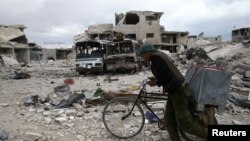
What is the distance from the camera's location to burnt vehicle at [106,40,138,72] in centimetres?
1934

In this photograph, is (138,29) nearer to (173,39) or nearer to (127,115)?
(173,39)

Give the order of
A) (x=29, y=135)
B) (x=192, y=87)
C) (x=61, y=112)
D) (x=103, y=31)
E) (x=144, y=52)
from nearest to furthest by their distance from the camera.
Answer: (x=144, y=52) → (x=192, y=87) → (x=29, y=135) → (x=61, y=112) → (x=103, y=31)

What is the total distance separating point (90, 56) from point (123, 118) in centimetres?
1393

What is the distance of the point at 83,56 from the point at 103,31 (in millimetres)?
33771

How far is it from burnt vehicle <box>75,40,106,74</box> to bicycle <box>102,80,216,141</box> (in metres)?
13.6

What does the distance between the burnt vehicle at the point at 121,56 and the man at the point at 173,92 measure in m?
14.6

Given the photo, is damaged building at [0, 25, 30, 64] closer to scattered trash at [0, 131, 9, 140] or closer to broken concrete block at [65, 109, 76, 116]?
broken concrete block at [65, 109, 76, 116]

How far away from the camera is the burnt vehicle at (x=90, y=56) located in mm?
19422

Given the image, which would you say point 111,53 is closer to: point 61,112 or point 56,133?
point 61,112

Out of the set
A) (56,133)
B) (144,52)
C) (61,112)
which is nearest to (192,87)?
(144,52)

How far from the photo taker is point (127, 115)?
5723 mm

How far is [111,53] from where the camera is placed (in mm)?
19562

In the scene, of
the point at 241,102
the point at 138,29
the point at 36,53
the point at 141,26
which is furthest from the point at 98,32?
the point at 241,102

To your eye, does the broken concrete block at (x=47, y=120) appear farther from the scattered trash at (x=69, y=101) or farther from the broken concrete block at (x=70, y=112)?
the scattered trash at (x=69, y=101)
